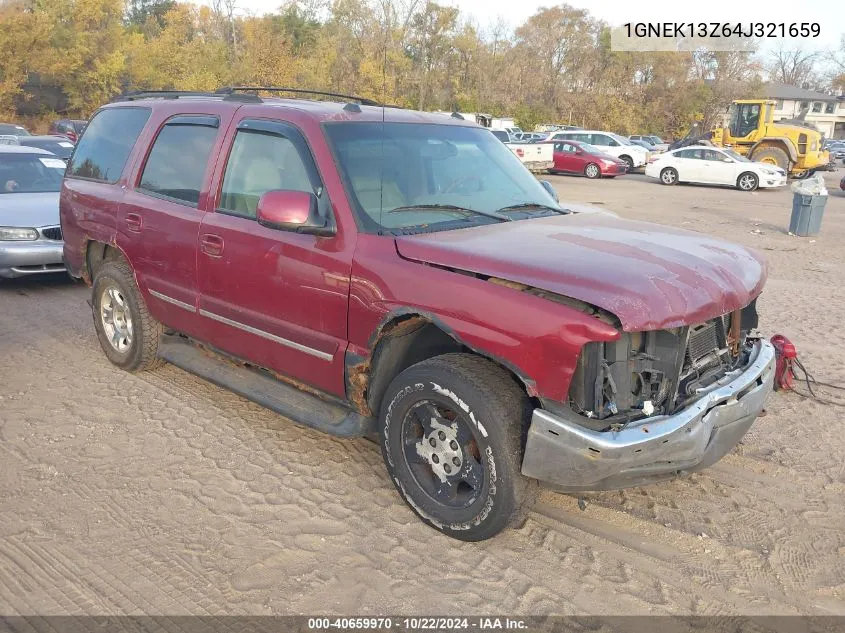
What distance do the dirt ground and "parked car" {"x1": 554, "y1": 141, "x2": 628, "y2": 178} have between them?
24.0 m

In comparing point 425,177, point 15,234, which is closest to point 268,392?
point 425,177

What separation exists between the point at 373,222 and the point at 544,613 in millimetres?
2013

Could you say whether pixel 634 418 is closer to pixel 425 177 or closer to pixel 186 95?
pixel 425 177

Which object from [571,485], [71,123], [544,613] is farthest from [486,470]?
[71,123]

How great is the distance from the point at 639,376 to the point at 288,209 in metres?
1.85

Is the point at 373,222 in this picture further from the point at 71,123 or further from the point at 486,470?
the point at 71,123

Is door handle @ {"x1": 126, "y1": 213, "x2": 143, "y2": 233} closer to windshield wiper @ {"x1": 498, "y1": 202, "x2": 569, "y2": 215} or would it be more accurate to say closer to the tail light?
windshield wiper @ {"x1": 498, "y1": 202, "x2": 569, "y2": 215}

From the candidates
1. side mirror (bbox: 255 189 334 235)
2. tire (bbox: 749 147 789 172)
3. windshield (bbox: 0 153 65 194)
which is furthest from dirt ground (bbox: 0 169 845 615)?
tire (bbox: 749 147 789 172)

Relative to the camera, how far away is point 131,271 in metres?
5.28

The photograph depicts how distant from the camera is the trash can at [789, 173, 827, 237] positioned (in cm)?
1391

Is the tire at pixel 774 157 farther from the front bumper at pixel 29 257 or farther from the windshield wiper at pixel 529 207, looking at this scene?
the windshield wiper at pixel 529 207

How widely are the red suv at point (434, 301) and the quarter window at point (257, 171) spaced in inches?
0.5

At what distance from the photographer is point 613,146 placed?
31.4 meters

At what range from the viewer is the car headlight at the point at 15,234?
314 inches
